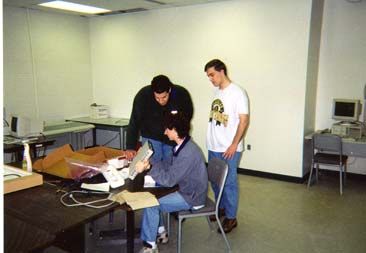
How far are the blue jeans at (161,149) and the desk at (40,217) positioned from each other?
32.8 inches

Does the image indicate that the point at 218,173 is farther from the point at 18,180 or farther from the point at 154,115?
the point at 18,180

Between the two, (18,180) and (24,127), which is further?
(24,127)

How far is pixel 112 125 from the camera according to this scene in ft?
18.3

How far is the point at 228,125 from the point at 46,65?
154 inches

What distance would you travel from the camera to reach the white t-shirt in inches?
122

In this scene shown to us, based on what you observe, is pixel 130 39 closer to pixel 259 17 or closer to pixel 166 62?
pixel 166 62

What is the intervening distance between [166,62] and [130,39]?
869 millimetres

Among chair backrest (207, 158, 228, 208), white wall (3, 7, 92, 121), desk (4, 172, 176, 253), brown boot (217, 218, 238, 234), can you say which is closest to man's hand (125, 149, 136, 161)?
desk (4, 172, 176, 253)

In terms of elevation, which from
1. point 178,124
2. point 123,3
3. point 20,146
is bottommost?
point 20,146

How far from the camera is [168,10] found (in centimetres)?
550

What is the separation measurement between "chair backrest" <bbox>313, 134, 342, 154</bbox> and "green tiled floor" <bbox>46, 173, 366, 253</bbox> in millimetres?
542

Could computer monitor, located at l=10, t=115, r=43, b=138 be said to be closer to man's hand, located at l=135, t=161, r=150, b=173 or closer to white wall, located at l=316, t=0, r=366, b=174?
man's hand, located at l=135, t=161, r=150, b=173

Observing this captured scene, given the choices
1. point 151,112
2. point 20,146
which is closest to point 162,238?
point 151,112

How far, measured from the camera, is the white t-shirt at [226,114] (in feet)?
10.1
